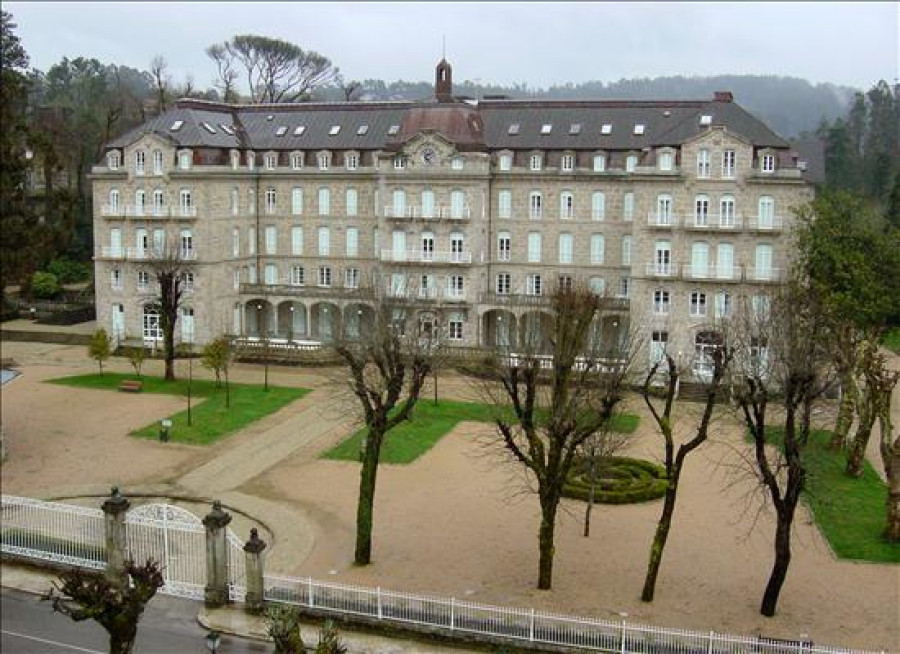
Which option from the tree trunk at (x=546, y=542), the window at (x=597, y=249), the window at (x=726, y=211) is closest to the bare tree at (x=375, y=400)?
the tree trunk at (x=546, y=542)

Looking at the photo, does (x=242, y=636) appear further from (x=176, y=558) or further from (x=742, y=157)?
(x=742, y=157)

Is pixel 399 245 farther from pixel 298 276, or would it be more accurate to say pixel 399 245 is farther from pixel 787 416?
pixel 787 416

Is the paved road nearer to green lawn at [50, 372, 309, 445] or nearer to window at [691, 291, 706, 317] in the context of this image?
green lawn at [50, 372, 309, 445]

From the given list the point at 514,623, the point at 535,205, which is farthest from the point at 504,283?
the point at 514,623

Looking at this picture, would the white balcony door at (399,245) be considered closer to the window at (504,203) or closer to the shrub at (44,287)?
the window at (504,203)

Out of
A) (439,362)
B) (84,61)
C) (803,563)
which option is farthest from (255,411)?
(84,61)

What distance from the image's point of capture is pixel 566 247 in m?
52.7

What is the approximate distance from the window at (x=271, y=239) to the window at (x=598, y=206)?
1848 cm

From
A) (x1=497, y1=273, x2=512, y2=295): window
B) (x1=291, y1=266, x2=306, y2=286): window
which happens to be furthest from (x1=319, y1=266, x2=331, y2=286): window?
(x1=497, y1=273, x2=512, y2=295): window

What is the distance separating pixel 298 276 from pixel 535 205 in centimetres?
1469

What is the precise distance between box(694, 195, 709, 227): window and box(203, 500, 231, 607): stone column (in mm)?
31156

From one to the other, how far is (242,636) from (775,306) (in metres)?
22.2

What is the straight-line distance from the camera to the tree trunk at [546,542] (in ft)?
74.9

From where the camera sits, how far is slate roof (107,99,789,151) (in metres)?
50.0
